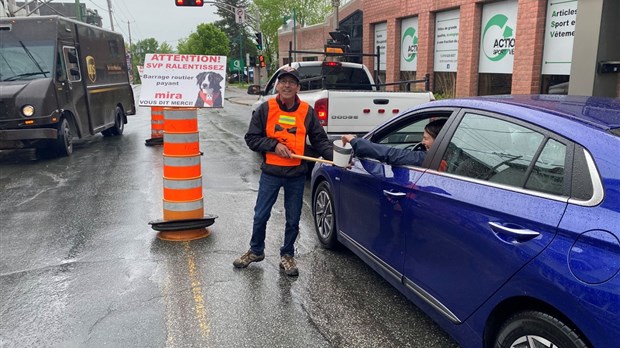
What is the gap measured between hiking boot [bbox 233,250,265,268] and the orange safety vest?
99 cm

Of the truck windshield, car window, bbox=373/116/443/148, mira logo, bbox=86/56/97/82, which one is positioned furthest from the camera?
mira logo, bbox=86/56/97/82

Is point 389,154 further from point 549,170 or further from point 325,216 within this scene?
point 325,216

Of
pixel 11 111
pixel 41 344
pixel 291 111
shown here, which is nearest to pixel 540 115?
pixel 291 111

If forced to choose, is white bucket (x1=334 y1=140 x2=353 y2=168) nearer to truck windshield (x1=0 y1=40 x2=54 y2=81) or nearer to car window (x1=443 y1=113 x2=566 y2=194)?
car window (x1=443 y1=113 x2=566 y2=194)

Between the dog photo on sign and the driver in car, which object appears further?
the dog photo on sign

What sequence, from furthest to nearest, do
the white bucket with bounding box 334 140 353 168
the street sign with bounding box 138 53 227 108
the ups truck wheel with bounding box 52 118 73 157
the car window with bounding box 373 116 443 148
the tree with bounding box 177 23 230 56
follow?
the tree with bounding box 177 23 230 56 → the ups truck wheel with bounding box 52 118 73 157 → the street sign with bounding box 138 53 227 108 → the car window with bounding box 373 116 443 148 → the white bucket with bounding box 334 140 353 168

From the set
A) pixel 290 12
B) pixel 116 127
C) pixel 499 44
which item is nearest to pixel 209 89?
pixel 499 44

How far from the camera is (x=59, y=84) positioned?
10.7 m

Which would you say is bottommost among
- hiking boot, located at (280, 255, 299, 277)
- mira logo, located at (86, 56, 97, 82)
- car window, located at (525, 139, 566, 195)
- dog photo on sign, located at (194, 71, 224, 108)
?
hiking boot, located at (280, 255, 299, 277)

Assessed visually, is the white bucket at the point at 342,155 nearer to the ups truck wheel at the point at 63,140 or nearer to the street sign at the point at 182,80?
the street sign at the point at 182,80

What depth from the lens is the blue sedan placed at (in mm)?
2195

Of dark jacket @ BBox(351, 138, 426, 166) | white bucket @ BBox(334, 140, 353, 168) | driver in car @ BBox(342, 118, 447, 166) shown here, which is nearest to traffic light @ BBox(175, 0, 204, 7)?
white bucket @ BBox(334, 140, 353, 168)

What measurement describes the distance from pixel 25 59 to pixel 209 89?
23.4 ft

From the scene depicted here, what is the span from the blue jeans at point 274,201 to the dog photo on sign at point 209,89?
54.2 inches
